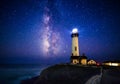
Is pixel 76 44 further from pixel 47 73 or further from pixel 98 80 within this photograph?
pixel 98 80

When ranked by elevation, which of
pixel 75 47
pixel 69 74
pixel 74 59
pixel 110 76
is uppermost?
pixel 75 47

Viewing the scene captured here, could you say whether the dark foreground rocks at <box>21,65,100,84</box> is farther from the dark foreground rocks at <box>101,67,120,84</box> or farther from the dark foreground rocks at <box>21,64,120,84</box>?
the dark foreground rocks at <box>101,67,120,84</box>

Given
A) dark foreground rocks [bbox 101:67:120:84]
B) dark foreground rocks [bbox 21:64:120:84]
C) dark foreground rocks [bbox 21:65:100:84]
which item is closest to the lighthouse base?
dark foreground rocks [bbox 21:65:100:84]

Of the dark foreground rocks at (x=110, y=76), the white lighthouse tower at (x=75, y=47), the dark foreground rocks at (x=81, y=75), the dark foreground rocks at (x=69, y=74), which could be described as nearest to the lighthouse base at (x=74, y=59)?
the white lighthouse tower at (x=75, y=47)

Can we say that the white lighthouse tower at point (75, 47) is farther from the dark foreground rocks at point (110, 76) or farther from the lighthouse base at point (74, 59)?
the dark foreground rocks at point (110, 76)

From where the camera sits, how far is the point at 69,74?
26438mm

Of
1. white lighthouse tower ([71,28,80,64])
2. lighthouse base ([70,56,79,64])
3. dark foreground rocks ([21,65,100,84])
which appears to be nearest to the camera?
dark foreground rocks ([21,65,100,84])

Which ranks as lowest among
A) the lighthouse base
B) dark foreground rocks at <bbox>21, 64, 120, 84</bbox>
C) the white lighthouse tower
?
dark foreground rocks at <bbox>21, 64, 120, 84</bbox>

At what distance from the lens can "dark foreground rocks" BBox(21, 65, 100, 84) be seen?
80.8ft

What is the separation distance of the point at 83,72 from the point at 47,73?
7012mm

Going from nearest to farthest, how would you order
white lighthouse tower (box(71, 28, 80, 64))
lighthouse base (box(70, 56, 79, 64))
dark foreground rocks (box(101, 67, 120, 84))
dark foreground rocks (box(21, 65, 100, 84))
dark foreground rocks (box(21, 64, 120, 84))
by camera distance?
dark foreground rocks (box(101, 67, 120, 84)) < dark foreground rocks (box(21, 64, 120, 84)) < dark foreground rocks (box(21, 65, 100, 84)) < lighthouse base (box(70, 56, 79, 64)) < white lighthouse tower (box(71, 28, 80, 64))

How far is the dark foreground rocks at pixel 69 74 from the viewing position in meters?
24.6

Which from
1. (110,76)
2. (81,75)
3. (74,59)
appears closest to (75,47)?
(74,59)

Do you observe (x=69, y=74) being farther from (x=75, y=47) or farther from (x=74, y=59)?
(x=75, y=47)
